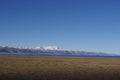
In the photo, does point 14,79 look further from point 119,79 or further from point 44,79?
point 119,79

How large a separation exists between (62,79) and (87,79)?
2936 millimetres

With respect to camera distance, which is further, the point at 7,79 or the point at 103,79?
the point at 103,79

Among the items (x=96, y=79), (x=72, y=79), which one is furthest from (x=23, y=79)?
(x=96, y=79)

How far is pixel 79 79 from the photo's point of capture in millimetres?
28609

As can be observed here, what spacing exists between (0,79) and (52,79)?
17.8 ft

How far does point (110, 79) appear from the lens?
29016mm

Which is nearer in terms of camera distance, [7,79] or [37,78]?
[7,79]

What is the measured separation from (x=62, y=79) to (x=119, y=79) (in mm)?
6487

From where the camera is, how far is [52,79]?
27.6 metres

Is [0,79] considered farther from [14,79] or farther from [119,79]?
[119,79]

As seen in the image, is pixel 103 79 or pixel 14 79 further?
pixel 103 79

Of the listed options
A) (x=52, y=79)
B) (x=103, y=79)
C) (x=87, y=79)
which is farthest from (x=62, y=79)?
(x=103, y=79)

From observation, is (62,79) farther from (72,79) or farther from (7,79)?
(7,79)

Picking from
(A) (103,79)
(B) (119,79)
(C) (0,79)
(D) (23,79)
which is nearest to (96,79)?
(A) (103,79)
